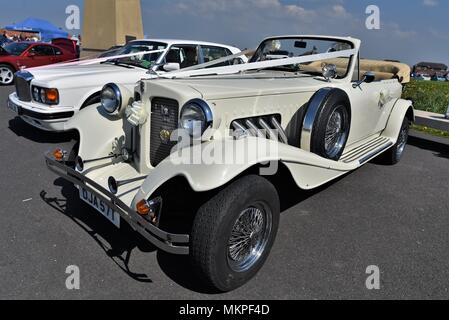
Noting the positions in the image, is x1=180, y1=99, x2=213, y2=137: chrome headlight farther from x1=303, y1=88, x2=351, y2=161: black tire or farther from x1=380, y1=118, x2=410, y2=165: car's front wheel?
x1=380, y1=118, x2=410, y2=165: car's front wheel

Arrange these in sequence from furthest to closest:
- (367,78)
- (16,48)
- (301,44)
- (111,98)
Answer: (16,48) < (301,44) < (367,78) < (111,98)

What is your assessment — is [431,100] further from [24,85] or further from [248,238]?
[24,85]

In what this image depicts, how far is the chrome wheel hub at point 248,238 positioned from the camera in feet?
8.31

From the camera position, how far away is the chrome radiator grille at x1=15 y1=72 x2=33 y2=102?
5777mm

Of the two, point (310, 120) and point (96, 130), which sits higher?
point (310, 120)

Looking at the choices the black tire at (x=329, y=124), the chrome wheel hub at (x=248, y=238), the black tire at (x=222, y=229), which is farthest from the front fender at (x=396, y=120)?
the black tire at (x=222, y=229)

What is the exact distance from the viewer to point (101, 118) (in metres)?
3.59

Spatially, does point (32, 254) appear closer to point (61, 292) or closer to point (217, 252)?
point (61, 292)

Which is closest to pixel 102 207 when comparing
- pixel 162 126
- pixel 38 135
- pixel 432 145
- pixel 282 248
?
pixel 162 126

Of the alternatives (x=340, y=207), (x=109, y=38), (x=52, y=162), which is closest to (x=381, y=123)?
A: (x=340, y=207)

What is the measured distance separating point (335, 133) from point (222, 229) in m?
2.19

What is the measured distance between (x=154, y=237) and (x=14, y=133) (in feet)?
16.8

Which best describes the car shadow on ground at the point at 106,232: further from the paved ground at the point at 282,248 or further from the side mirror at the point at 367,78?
the side mirror at the point at 367,78

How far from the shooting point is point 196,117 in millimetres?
2660
